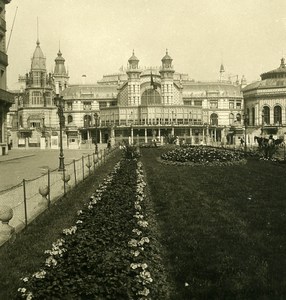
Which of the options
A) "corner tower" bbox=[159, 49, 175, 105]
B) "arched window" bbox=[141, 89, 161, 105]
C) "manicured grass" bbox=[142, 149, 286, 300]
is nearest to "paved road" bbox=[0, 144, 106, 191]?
"manicured grass" bbox=[142, 149, 286, 300]

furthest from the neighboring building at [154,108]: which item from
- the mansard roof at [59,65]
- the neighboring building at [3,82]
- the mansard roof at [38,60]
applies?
the neighboring building at [3,82]

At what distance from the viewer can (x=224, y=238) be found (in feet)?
32.5

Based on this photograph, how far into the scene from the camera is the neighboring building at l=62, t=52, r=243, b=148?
300ft

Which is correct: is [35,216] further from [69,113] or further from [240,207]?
[69,113]

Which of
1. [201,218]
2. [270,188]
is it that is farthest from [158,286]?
[270,188]

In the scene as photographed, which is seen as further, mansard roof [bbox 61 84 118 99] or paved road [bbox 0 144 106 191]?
mansard roof [bbox 61 84 118 99]

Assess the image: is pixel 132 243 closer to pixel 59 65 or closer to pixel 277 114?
pixel 277 114

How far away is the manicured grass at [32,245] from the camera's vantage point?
25.1 ft

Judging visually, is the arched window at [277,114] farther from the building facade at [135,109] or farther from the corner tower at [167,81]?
the corner tower at [167,81]

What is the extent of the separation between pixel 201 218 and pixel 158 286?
4901mm

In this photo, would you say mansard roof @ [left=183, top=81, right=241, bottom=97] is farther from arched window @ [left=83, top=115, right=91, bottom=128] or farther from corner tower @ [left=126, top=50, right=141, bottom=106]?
arched window @ [left=83, top=115, right=91, bottom=128]

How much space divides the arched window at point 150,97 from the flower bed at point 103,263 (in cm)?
9005

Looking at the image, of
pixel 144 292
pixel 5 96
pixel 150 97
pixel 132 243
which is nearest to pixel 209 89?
pixel 150 97

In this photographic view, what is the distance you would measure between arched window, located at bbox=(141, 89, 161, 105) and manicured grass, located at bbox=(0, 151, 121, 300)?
284ft
